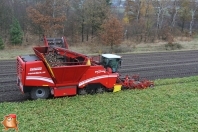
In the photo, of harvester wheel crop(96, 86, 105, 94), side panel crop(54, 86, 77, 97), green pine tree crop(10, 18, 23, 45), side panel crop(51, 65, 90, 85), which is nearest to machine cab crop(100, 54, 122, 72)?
harvester wheel crop(96, 86, 105, 94)

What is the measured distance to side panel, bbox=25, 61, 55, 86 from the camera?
12961 millimetres

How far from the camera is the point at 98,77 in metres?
14.4

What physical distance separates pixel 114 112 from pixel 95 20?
29.0 meters

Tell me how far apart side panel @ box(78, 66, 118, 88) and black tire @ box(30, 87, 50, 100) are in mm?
1734

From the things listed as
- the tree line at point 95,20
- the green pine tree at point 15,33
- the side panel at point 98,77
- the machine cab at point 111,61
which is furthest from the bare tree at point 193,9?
the side panel at point 98,77

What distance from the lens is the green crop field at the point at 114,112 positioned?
10250mm

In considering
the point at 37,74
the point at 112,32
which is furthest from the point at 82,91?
the point at 112,32

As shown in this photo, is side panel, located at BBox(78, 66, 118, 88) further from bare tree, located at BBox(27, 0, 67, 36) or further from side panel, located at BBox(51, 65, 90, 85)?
bare tree, located at BBox(27, 0, 67, 36)

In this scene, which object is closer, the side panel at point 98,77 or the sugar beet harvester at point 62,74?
the sugar beet harvester at point 62,74

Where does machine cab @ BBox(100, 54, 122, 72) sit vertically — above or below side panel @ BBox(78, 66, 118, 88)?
above

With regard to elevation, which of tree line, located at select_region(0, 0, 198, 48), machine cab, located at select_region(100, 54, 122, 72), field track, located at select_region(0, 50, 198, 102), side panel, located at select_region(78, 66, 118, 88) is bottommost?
field track, located at select_region(0, 50, 198, 102)

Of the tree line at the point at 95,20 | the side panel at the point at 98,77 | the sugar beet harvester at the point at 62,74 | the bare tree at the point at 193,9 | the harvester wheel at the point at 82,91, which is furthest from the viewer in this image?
the bare tree at the point at 193,9

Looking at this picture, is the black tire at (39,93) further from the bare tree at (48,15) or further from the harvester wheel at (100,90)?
the bare tree at (48,15)

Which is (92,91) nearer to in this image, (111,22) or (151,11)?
(111,22)
